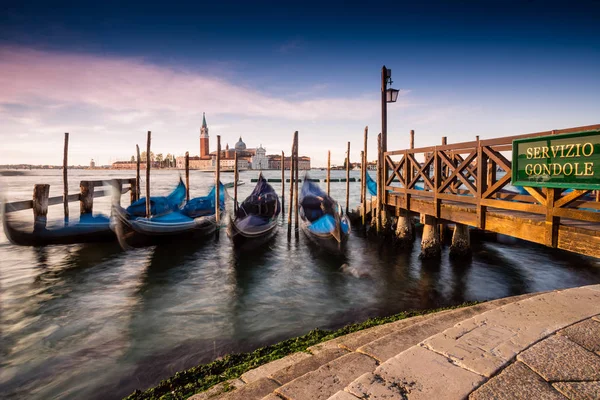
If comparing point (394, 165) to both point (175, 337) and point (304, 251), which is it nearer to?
point (304, 251)

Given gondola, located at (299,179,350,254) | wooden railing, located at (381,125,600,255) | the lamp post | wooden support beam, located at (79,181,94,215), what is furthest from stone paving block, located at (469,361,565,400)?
wooden support beam, located at (79,181,94,215)

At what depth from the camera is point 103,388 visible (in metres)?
3.15

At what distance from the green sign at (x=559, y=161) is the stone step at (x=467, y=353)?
3.61ft

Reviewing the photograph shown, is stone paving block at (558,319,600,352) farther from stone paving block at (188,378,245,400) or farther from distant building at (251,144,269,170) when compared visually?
distant building at (251,144,269,170)

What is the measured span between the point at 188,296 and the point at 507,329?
478 cm

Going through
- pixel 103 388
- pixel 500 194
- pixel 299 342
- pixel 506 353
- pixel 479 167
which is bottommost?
pixel 103 388

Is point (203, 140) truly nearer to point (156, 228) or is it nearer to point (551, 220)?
point (156, 228)

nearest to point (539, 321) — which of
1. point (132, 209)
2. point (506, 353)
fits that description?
point (506, 353)

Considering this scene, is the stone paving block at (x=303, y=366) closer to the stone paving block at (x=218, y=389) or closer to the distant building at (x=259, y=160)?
the stone paving block at (x=218, y=389)

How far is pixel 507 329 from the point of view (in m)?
2.42

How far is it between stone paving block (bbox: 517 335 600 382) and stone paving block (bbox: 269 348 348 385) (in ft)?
3.97

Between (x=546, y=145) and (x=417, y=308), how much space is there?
2.85 metres

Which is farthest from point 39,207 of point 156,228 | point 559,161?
point 559,161

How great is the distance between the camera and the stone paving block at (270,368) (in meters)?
2.40
